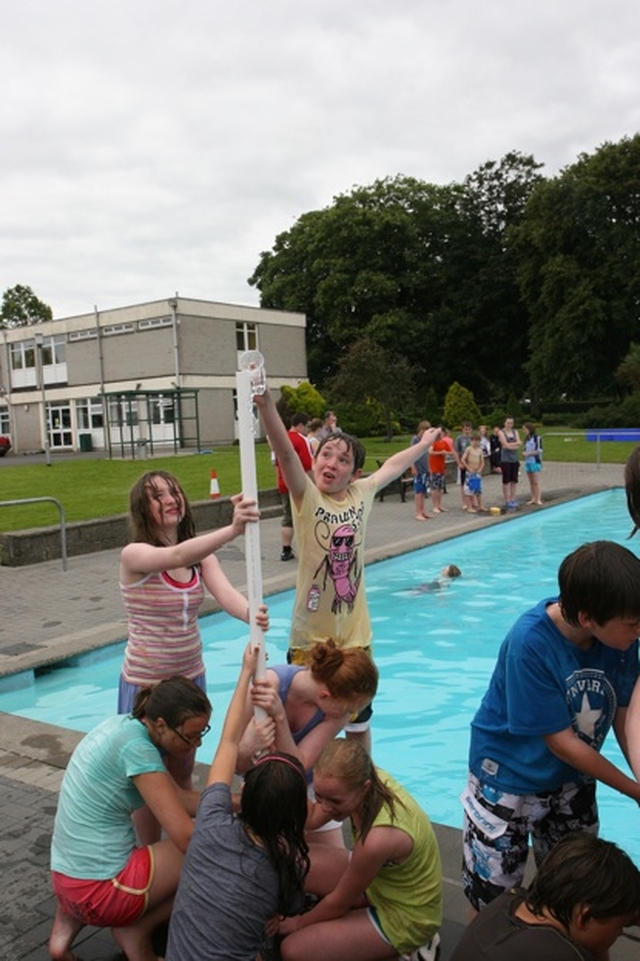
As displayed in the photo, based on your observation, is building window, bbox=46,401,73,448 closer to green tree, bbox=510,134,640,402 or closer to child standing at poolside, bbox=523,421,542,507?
green tree, bbox=510,134,640,402

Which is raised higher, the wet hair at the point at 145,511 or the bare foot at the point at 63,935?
the wet hair at the point at 145,511

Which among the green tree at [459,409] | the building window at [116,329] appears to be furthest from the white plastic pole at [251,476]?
the building window at [116,329]

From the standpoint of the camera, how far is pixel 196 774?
14.6ft

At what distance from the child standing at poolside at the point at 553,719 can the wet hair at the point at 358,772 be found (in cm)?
30

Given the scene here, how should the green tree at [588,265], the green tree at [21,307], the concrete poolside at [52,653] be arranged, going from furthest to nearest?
the green tree at [21,307] → the green tree at [588,265] → the concrete poolside at [52,653]

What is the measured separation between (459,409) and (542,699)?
36.4m

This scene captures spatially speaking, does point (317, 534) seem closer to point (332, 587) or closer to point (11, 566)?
point (332, 587)

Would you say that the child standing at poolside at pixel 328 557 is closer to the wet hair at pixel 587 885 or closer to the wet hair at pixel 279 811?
the wet hair at pixel 279 811

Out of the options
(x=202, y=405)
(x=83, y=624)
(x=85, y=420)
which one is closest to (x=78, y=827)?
(x=83, y=624)

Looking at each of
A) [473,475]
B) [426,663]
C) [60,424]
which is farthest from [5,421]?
[426,663]

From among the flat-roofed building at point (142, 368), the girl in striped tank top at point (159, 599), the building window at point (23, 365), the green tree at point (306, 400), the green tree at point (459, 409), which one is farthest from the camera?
the building window at point (23, 365)

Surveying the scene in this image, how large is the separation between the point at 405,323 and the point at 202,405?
565 inches

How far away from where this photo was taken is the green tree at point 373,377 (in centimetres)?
3175

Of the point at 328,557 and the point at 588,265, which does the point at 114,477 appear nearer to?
the point at 328,557
